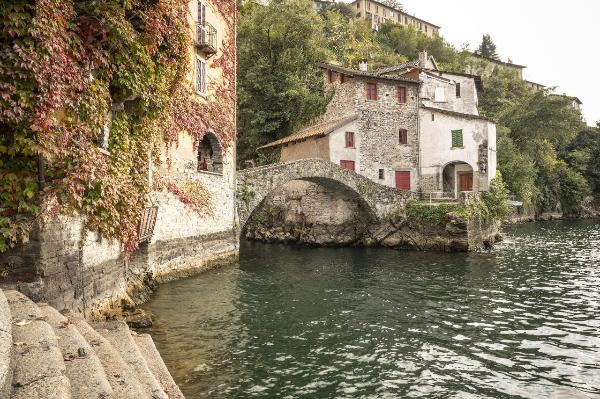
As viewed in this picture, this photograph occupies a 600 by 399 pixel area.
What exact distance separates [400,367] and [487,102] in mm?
54729

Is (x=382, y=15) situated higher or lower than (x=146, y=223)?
higher

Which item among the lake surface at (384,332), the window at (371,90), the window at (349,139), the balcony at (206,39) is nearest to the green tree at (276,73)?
the window at (371,90)

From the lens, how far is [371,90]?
31.3 m

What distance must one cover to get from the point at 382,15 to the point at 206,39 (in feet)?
262

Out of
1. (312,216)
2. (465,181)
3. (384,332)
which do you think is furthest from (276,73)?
(384,332)

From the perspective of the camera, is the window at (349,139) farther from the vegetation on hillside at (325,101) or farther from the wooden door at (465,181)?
the wooden door at (465,181)

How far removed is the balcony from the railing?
320 inches

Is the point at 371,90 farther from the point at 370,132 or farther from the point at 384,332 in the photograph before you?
the point at 384,332

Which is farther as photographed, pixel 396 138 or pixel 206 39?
pixel 396 138

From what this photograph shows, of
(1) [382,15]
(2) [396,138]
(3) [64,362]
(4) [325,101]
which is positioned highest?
(1) [382,15]

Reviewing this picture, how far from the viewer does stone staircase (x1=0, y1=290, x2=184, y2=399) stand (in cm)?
360

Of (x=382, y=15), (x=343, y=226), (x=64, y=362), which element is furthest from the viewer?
(x=382, y=15)

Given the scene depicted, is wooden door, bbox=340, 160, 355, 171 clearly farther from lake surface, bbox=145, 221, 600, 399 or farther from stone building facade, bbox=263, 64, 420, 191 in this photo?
lake surface, bbox=145, 221, 600, 399

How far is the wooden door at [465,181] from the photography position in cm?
3262
